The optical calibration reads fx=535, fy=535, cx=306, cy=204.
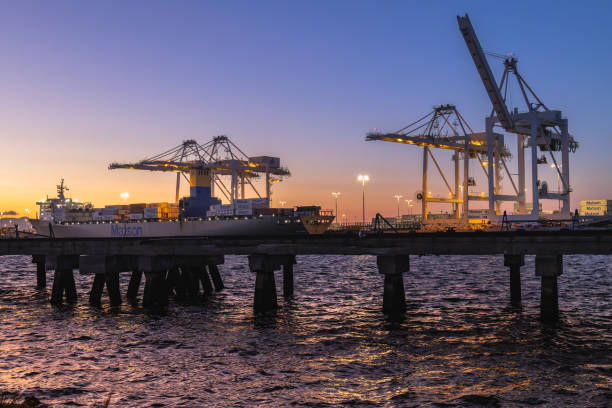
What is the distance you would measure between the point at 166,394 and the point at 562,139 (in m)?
78.7

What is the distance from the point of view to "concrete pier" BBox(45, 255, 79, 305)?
4116cm

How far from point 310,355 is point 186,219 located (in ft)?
241

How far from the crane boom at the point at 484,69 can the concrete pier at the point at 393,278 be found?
56.9 m

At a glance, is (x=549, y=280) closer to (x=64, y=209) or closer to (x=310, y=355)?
(x=310, y=355)

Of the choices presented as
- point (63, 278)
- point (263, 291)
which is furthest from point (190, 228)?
point (263, 291)

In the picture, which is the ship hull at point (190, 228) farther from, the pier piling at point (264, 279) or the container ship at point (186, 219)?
the pier piling at point (264, 279)

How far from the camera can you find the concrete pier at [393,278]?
103ft

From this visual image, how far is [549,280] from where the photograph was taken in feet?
95.8

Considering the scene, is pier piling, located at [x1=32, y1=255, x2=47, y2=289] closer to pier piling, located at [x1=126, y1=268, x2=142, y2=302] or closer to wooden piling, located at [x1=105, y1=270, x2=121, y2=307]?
pier piling, located at [x1=126, y1=268, x2=142, y2=302]

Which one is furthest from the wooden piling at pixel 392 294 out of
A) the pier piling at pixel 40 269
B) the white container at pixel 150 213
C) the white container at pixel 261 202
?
the white container at pixel 150 213

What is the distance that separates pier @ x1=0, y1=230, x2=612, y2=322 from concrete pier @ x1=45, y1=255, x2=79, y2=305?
0.23 ft

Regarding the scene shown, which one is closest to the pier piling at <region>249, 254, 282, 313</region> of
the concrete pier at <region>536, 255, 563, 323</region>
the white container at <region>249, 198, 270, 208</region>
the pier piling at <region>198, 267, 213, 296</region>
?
the pier piling at <region>198, 267, 213, 296</region>

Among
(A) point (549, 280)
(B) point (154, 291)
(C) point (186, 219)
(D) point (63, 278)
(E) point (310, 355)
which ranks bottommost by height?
(E) point (310, 355)

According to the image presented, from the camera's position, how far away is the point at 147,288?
37.1m
